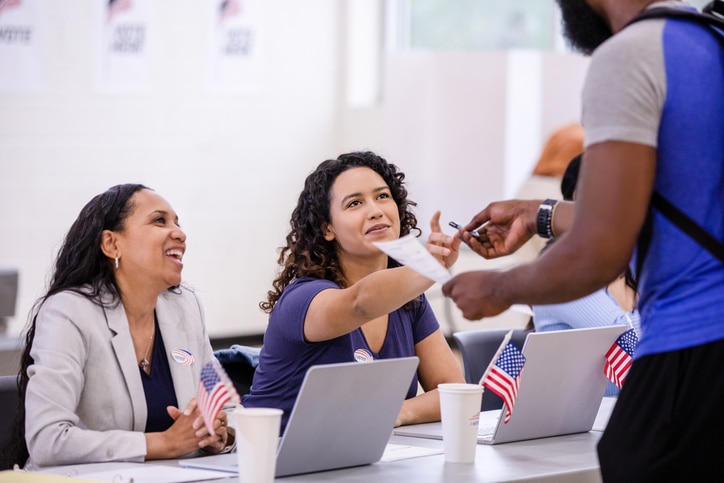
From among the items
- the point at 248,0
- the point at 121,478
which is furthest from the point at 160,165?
the point at 121,478

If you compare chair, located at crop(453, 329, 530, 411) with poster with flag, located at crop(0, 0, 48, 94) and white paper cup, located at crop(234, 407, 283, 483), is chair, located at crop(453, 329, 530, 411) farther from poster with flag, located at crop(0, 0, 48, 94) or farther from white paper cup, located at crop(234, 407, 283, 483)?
poster with flag, located at crop(0, 0, 48, 94)

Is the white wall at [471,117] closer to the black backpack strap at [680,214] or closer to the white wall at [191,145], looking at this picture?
the white wall at [191,145]

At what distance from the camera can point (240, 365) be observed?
2.88 metres

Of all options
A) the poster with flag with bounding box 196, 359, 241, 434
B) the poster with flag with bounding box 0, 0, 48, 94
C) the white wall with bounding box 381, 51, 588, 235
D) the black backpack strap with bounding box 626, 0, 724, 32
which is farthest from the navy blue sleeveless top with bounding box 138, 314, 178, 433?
the white wall with bounding box 381, 51, 588, 235

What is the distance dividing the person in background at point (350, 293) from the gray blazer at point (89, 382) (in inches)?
9.2

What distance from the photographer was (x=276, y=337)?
8.45ft

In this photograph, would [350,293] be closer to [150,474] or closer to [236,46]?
[150,474]

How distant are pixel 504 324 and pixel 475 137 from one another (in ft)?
4.19

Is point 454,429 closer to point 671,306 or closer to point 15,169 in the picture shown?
point 671,306

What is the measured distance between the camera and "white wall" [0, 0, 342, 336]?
646 centimetres

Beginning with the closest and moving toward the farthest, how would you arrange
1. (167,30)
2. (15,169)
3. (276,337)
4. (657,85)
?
1. (657,85)
2. (276,337)
3. (15,169)
4. (167,30)

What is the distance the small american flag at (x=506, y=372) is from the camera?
2.15m

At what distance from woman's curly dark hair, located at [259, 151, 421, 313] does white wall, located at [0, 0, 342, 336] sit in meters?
3.91

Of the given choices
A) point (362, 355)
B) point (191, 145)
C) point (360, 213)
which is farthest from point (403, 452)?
point (191, 145)
